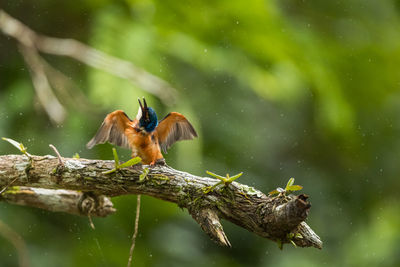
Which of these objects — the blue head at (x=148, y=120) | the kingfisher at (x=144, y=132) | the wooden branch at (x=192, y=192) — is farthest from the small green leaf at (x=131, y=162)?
the blue head at (x=148, y=120)

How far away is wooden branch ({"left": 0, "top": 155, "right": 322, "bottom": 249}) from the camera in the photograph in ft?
6.04

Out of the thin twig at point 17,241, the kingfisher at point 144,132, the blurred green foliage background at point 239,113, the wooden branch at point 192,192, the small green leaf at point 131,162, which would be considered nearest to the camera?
the wooden branch at point 192,192

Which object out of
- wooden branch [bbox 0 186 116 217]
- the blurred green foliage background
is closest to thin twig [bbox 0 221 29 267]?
wooden branch [bbox 0 186 116 217]

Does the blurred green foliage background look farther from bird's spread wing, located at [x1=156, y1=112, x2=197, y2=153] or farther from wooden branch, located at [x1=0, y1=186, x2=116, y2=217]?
wooden branch, located at [x1=0, y1=186, x2=116, y2=217]

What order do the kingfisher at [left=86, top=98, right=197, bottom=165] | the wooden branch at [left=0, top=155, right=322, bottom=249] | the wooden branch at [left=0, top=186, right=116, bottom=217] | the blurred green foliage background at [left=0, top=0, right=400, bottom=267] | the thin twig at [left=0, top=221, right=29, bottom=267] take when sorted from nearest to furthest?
1. the wooden branch at [left=0, top=155, right=322, bottom=249]
2. the wooden branch at [left=0, top=186, right=116, bottom=217]
3. the kingfisher at [left=86, top=98, right=197, bottom=165]
4. the thin twig at [left=0, top=221, right=29, bottom=267]
5. the blurred green foliage background at [left=0, top=0, right=400, bottom=267]

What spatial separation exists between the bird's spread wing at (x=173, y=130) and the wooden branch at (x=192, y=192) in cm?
73

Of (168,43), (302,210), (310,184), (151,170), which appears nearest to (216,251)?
(310,184)

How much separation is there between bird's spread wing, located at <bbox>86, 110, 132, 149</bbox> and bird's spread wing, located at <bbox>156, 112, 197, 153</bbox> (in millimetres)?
216

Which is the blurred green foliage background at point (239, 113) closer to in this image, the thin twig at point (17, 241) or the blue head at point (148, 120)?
the blue head at point (148, 120)

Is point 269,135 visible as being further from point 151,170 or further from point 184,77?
point 151,170

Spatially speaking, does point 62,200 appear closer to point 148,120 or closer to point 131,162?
point 148,120

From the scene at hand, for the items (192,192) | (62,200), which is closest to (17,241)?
(62,200)

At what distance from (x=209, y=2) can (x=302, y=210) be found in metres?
1.82

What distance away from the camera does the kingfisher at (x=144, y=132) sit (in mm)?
2648
